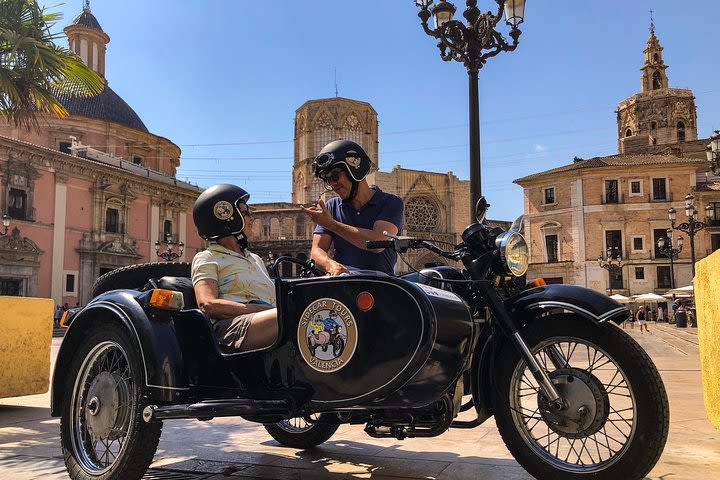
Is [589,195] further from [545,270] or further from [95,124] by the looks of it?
[95,124]

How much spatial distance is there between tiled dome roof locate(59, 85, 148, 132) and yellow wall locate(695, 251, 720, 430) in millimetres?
39256

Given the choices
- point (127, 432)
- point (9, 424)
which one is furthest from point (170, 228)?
point (127, 432)

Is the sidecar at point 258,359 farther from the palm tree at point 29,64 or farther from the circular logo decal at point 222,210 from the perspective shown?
the palm tree at point 29,64

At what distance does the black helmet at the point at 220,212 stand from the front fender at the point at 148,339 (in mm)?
545

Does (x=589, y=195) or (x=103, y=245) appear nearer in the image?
(x=103, y=245)

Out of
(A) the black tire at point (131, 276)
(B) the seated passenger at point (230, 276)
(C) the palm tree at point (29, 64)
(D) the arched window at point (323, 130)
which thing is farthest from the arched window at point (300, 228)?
(B) the seated passenger at point (230, 276)

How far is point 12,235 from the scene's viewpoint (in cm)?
2989

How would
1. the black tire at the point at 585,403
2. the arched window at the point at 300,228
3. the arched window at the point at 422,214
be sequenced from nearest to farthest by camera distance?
1. the black tire at the point at 585,403
2. the arched window at the point at 300,228
3. the arched window at the point at 422,214

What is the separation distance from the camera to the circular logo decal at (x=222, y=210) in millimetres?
3469

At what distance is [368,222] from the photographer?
3.69m

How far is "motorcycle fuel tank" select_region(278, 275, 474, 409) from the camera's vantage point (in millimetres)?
2623

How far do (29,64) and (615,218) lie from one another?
138 feet

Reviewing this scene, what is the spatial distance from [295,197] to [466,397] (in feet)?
226

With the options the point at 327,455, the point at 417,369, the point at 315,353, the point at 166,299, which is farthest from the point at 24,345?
the point at 417,369
